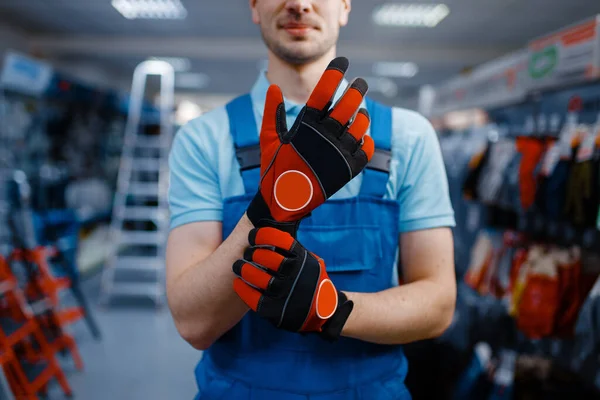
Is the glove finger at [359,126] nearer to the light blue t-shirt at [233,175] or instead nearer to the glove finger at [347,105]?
the glove finger at [347,105]

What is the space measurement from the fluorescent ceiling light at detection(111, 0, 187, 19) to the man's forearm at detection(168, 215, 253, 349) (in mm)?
6733

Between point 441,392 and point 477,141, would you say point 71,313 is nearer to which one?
point 441,392

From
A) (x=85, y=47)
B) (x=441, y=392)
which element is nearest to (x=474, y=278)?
(x=441, y=392)

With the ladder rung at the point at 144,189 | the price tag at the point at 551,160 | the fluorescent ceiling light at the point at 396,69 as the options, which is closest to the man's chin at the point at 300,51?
the price tag at the point at 551,160

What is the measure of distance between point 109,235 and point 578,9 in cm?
788

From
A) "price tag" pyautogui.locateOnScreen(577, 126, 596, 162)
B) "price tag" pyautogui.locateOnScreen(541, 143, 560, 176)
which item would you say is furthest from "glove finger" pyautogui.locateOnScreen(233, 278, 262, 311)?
"price tag" pyautogui.locateOnScreen(541, 143, 560, 176)

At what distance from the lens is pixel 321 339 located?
0.98 m

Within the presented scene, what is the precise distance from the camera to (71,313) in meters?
3.55

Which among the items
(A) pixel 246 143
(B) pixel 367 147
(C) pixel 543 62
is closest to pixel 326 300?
(B) pixel 367 147

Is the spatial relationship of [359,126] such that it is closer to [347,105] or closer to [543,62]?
[347,105]

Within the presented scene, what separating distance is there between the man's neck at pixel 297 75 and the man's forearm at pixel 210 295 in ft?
1.25

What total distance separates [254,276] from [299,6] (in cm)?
57

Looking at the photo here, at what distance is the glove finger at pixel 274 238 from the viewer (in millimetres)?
750

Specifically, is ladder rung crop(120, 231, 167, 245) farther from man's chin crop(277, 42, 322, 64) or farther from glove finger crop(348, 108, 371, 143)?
glove finger crop(348, 108, 371, 143)
